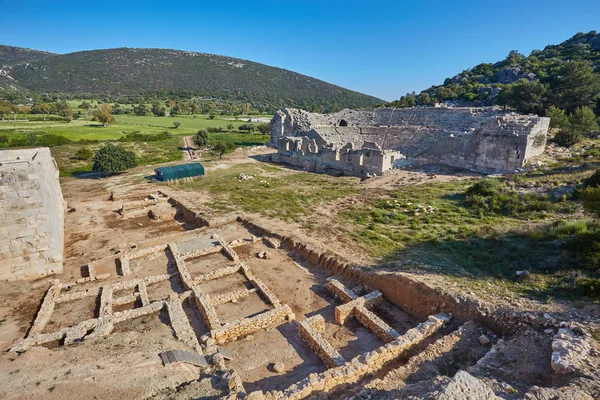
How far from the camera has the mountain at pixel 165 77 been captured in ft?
366

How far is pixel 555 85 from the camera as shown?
3822 cm

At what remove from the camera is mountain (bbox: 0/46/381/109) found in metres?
112

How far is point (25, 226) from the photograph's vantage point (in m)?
12.0

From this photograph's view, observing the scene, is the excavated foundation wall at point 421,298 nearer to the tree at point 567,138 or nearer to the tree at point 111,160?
the tree at point 111,160

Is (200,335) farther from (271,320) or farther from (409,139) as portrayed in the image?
(409,139)

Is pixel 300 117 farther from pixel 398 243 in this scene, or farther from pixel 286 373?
pixel 286 373

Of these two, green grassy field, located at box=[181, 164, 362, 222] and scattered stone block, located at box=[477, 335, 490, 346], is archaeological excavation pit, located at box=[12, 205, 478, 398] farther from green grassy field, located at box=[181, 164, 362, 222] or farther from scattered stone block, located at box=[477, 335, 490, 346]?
green grassy field, located at box=[181, 164, 362, 222]

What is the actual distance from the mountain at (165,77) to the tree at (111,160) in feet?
290

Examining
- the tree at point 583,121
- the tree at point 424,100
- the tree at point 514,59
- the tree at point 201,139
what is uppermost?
the tree at point 514,59

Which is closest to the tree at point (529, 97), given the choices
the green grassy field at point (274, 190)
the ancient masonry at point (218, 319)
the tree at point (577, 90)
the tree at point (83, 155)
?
the tree at point (577, 90)

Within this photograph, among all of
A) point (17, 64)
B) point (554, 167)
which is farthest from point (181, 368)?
point (17, 64)

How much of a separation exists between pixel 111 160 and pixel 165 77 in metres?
114

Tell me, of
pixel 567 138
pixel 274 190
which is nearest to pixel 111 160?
pixel 274 190

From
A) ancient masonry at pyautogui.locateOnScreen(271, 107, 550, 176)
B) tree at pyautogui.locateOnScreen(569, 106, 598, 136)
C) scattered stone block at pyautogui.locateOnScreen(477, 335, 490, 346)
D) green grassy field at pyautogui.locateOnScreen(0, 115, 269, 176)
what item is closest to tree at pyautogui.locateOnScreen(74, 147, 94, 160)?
green grassy field at pyautogui.locateOnScreen(0, 115, 269, 176)
